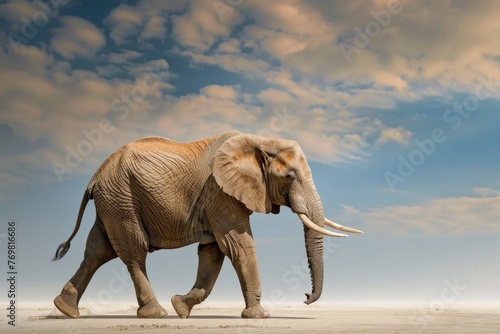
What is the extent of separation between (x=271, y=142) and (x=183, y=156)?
185 centimetres

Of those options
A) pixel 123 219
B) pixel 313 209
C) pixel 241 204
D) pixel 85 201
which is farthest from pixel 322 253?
pixel 85 201

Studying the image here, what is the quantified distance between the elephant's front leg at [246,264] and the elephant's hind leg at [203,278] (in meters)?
0.93

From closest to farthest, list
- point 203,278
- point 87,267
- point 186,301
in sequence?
point 186,301, point 203,278, point 87,267

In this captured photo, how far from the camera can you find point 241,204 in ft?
45.6

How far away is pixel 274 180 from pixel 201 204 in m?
1.54

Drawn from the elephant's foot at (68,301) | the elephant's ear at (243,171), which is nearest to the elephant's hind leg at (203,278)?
the elephant's ear at (243,171)

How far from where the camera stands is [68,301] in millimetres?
14844

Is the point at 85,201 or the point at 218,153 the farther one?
the point at 85,201

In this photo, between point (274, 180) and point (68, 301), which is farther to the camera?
point (68, 301)

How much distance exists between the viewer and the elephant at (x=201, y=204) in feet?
44.9

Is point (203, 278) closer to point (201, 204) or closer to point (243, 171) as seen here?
point (201, 204)

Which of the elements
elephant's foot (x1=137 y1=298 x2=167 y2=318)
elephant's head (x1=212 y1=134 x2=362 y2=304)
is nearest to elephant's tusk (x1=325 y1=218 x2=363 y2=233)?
elephant's head (x1=212 y1=134 x2=362 y2=304)

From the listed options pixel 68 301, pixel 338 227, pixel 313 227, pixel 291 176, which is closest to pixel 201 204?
pixel 291 176

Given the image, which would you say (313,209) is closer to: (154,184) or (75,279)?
(154,184)
